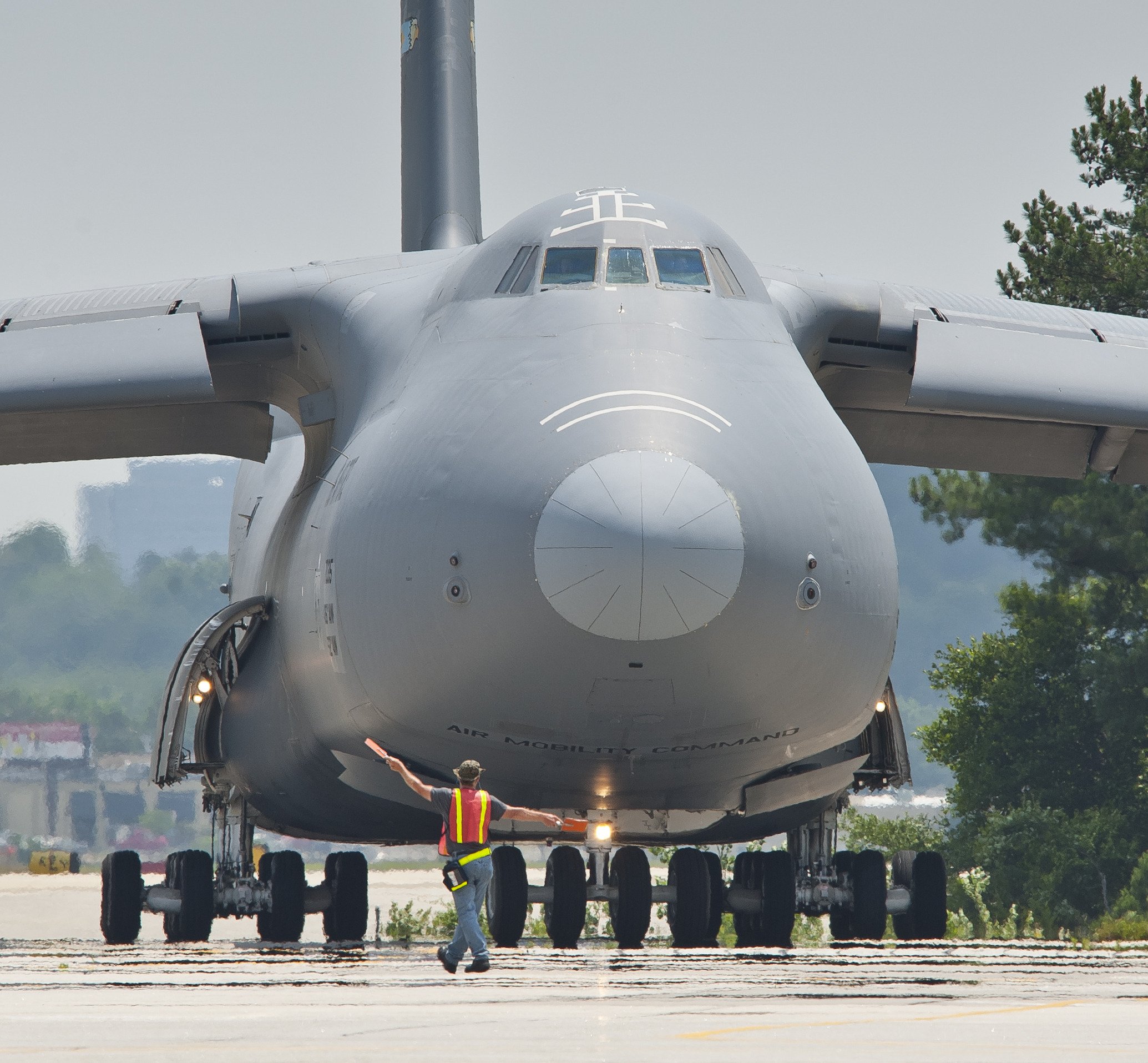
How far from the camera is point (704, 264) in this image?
456 inches

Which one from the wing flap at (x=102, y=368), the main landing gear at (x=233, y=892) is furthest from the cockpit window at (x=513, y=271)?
the main landing gear at (x=233, y=892)

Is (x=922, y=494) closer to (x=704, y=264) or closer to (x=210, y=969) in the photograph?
(x=704, y=264)

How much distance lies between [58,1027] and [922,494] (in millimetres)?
22914

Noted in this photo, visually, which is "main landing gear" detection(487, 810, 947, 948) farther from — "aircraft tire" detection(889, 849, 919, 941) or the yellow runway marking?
the yellow runway marking

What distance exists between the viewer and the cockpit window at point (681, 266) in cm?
1141

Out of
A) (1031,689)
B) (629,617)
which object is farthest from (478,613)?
(1031,689)

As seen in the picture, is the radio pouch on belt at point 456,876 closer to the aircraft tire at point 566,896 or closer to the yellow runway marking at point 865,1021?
the aircraft tire at point 566,896

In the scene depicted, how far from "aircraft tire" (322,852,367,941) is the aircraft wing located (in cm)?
508

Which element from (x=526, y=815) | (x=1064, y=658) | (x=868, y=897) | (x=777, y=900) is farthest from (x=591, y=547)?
(x=1064, y=658)

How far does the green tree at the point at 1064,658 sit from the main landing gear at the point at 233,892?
13253 millimetres

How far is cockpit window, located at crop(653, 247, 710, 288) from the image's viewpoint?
37.4ft

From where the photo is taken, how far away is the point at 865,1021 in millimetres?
6227

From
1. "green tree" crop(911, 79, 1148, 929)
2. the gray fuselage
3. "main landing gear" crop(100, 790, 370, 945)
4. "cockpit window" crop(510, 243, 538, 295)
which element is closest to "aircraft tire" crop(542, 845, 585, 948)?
the gray fuselage

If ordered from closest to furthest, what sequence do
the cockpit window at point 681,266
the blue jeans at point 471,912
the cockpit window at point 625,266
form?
A: the blue jeans at point 471,912, the cockpit window at point 625,266, the cockpit window at point 681,266
